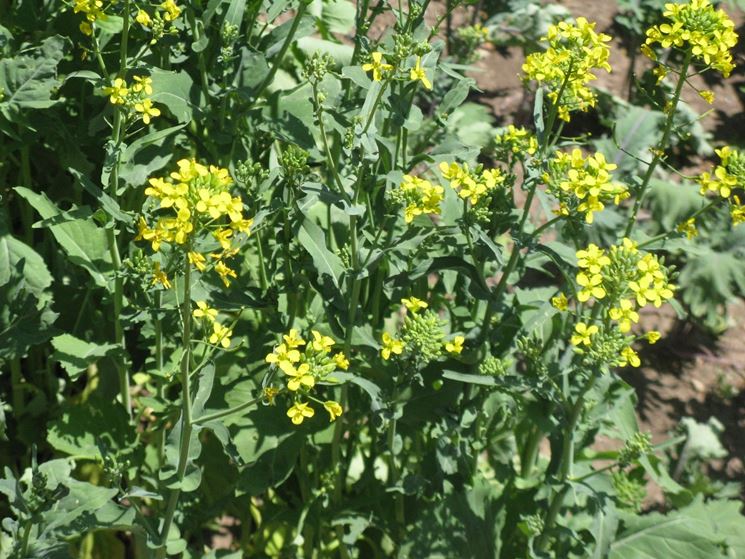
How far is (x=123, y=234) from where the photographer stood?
10.8 feet

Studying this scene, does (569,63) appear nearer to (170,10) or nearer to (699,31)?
(699,31)

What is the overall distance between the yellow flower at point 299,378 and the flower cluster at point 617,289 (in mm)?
752

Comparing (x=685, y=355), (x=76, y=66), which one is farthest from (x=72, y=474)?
(x=685, y=355)

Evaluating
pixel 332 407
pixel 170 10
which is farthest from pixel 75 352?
pixel 170 10

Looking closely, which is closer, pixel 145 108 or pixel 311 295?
pixel 145 108

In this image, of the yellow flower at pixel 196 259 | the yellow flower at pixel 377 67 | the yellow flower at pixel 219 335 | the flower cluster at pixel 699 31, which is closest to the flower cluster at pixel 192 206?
the yellow flower at pixel 196 259

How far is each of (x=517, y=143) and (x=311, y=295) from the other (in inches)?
40.8

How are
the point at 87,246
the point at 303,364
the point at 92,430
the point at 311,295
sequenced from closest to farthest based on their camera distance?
the point at 303,364 < the point at 87,246 < the point at 92,430 < the point at 311,295

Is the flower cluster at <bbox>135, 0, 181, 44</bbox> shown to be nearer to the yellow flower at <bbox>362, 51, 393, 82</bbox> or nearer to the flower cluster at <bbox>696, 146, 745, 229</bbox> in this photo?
the yellow flower at <bbox>362, 51, 393, 82</bbox>

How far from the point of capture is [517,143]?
2.75 metres

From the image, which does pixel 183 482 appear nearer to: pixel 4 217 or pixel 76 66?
pixel 4 217

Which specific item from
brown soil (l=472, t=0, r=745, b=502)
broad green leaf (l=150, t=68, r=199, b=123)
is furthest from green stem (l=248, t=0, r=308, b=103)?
brown soil (l=472, t=0, r=745, b=502)

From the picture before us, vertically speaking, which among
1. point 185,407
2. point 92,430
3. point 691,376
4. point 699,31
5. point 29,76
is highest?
point 699,31

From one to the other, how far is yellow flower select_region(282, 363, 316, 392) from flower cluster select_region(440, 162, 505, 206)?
2.34 ft
